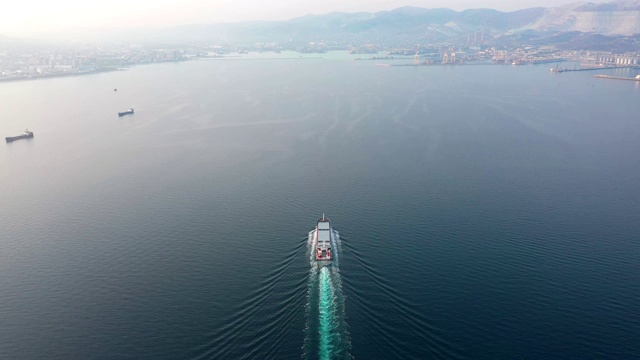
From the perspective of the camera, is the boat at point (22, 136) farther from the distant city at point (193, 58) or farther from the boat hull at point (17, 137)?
the distant city at point (193, 58)

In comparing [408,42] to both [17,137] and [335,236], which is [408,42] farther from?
[335,236]

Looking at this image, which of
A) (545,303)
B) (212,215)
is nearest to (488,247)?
(545,303)

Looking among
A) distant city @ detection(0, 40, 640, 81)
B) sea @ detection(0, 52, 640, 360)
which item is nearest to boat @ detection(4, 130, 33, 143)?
sea @ detection(0, 52, 640, 360)

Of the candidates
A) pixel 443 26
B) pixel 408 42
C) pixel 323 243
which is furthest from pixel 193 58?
pixel 443 26

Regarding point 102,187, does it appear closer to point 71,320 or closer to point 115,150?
point 115,150

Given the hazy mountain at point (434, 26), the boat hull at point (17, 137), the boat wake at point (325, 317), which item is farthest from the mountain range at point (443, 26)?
the boat wake at point (325, 317)
